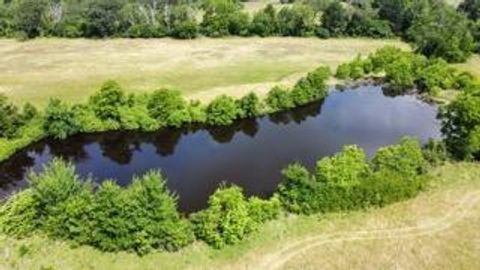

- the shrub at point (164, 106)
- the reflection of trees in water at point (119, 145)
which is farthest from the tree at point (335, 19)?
the reflection of trees in water at point (119, 145)

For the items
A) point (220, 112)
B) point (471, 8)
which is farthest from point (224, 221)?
point (471, 8)

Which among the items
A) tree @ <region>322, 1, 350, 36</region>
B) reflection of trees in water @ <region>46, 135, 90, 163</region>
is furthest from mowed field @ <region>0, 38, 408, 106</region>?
reflection of trees in water @ <region>46, 135, 90, 163</region>

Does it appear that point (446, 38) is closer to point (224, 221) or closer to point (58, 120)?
point (58, 120)

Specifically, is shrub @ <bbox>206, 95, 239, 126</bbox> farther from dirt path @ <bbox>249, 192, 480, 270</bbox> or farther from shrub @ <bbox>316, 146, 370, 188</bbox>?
dirt path @ <bbox>249, 192, 480, 270</bbox>

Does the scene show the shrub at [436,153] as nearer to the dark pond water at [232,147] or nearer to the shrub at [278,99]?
the dark pond water at [232,147]

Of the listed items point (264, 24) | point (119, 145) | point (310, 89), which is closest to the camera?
point (119, 145)
